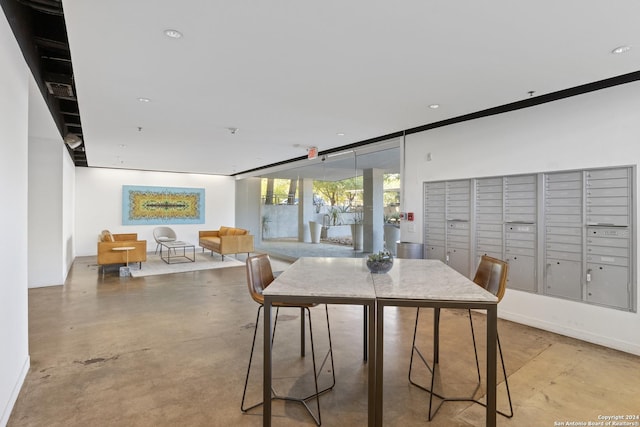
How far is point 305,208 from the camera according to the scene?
7.56m

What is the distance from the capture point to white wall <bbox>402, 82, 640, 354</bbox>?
9.90ft

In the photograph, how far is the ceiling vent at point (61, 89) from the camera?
3476 mm

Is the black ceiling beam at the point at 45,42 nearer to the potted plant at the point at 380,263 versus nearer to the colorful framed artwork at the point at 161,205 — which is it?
the potted plant at the point at 380,263

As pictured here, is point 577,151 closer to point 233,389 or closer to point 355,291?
point 355,291

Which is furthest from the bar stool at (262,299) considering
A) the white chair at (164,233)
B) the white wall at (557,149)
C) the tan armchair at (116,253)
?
the white chair at (164,233)

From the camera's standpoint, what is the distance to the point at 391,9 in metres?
1.98

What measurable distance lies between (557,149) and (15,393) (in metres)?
4.95

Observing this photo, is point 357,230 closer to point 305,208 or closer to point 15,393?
point 305,208

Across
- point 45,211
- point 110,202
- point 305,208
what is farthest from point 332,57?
point 110,202

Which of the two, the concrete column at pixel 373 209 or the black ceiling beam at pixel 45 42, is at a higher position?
→ the black ceiling beam at pixel 45 42

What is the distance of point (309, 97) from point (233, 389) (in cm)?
277

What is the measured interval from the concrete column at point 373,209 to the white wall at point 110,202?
262 inches

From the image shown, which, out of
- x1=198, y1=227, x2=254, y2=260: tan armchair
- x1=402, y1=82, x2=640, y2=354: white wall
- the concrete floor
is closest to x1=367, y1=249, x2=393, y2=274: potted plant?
the concrete floor

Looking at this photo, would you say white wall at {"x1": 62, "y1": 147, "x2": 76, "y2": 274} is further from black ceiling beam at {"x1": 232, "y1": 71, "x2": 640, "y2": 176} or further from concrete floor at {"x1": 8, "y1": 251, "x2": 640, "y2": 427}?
black ceiling beam at {"x1": 232, "y1": 71, "x2": 640, "y2": 176}
